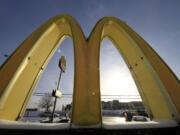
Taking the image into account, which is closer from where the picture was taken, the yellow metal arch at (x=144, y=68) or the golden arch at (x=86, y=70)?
the golden arch at (x=86, y=70)

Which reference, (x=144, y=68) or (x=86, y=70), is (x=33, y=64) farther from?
(x=144, y=68)

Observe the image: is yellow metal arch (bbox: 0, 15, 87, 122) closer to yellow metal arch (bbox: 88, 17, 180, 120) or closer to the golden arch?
the golden arch

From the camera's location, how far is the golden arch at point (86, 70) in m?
4.87

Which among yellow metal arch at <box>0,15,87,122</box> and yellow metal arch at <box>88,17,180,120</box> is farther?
yellow metal arch at <box>88,17,180,120</box>

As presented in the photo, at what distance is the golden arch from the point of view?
4.87 metres

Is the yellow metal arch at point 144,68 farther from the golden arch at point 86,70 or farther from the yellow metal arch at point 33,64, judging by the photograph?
the yellow metal arch at point 33,64

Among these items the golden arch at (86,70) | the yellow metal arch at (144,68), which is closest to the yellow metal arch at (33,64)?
the golden arch at (86,70)

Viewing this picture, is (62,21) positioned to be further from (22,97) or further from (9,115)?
(9,115)

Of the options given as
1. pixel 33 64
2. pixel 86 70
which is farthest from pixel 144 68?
pixel 33 64

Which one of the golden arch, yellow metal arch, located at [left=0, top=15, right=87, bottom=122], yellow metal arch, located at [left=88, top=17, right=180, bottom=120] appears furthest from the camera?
yellow metal arch, located at [left=88, top=17, right=180, bottom=120]

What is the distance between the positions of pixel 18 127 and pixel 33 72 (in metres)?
3.85

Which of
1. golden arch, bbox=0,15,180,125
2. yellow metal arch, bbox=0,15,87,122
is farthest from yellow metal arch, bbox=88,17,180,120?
yellow metal arch, bbox=0,15,87,122

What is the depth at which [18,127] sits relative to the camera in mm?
3834

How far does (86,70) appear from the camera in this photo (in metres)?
5.27
